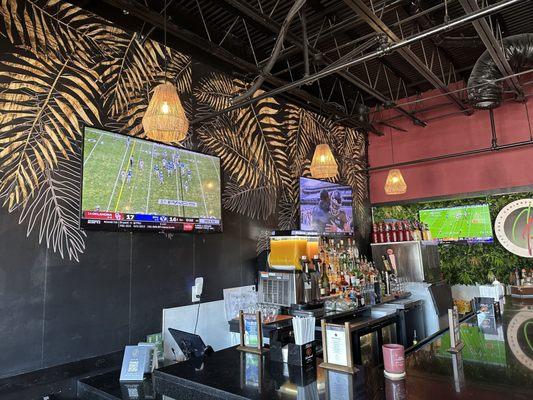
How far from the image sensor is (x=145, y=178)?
3307 millimetres

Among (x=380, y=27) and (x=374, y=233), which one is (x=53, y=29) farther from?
(x=374, y=233)

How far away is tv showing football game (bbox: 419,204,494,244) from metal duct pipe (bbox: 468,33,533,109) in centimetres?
196

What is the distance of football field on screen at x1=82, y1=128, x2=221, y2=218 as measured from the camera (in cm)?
299

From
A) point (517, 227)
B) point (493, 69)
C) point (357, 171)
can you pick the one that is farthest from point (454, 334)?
point (357, 171)

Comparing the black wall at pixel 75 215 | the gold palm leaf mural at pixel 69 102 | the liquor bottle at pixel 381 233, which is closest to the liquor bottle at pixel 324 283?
the black wall at pixel 75 215

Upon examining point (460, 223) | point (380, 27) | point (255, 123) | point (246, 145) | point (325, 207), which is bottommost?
point (460, 223)

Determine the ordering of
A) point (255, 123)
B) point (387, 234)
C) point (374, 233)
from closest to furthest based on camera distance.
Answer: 1. point (255, 123)
2. point (387, 234)
3. point (374, 233)

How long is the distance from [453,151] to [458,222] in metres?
1.18

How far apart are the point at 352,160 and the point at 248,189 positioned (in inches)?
111

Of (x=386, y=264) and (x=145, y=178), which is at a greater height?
(x=145, y=178)

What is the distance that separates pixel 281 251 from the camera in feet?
13.1

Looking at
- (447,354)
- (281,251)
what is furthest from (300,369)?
(281,251)

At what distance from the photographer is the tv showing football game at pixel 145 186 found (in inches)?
117

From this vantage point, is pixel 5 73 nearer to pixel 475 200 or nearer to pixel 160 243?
pixel 160 243
